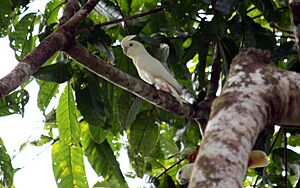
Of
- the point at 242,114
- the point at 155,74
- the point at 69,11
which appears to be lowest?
the point at 242,114

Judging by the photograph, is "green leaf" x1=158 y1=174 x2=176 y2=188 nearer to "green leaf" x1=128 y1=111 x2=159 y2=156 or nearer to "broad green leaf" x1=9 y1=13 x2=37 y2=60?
"green leaf" x1=128 y1=111 x2=159 y2=156

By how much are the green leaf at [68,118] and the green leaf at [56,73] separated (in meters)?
0.17

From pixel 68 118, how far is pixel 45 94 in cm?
18

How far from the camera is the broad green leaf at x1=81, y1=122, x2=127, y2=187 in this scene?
2.48m

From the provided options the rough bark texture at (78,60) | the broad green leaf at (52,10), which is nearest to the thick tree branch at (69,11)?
the rough bark texture at (78,60)

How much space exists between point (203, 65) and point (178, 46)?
15 cm

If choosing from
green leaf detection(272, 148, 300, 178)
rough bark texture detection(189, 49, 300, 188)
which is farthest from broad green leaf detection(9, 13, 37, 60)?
rough bark texture detection(189, 49, 300, 188)

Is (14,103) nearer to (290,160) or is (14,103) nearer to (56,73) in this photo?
(56,73)

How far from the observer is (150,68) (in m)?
2.35

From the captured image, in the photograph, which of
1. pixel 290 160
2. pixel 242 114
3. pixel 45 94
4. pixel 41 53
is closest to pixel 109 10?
pixel 45 94

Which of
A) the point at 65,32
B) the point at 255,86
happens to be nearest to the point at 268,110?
the point at 255,86

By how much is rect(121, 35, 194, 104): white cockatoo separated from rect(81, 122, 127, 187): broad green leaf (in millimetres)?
339

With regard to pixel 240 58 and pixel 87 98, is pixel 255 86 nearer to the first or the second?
pixel 240 58

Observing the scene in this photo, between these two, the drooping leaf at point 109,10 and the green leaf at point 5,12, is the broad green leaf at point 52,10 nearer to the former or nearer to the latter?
the green leaf at point 5,12
